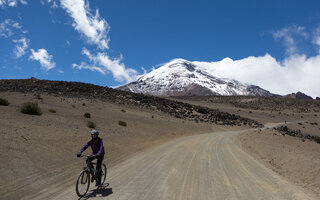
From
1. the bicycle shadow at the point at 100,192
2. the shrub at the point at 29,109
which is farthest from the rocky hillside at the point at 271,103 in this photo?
the bicycle shadow at the point at 100,192

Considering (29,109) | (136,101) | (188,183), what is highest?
(136,101)

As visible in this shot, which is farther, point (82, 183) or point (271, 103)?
point (271, 103)

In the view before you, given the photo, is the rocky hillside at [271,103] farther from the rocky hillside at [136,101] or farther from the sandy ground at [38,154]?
the sandy ground at [38,154]

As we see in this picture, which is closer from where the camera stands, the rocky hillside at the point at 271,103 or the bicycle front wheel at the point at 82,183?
the bicycle front wheel at the point at 82,183

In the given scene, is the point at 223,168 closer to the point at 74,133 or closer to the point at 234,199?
the point at 234,199

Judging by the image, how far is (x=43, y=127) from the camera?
57.5 ft

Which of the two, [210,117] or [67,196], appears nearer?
[67,196]

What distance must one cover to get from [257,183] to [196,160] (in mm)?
4883

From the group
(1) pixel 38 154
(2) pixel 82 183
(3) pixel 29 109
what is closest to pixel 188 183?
(2) pixel 82 183

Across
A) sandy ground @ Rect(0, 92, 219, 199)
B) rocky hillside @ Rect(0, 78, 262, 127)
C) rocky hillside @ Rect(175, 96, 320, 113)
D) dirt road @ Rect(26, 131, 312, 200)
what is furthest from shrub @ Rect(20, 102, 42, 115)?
rocky hillside @ Rect(175, 96, 320, 113)

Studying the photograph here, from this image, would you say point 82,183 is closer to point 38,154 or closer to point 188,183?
point 188,183

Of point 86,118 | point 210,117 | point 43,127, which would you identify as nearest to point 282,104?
point 210,117

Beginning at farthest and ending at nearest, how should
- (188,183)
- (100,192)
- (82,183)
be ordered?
(188,183) < (100,192) < (82,183)

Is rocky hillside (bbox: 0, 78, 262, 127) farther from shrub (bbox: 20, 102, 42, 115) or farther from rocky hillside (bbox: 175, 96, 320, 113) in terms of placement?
rocky hillside (bbox: 175, 96, 320, 113)
